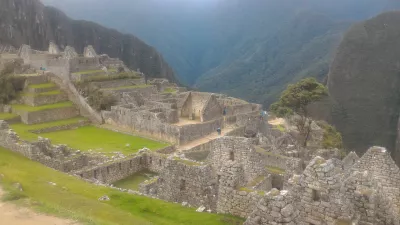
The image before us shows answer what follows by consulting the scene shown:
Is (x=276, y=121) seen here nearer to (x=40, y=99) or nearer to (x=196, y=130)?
(x=196, y=130)

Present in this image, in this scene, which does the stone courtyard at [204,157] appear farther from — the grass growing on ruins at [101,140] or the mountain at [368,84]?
the mountain at [368,84]

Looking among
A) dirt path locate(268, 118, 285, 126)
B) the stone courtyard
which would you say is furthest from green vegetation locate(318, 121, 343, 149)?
dirt path locate(268, 118, 285, 126)

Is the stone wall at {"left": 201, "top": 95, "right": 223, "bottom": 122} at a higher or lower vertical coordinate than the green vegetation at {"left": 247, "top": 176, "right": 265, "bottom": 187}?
higher

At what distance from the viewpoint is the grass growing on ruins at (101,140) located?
25.3m

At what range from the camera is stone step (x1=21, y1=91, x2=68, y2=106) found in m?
34.9

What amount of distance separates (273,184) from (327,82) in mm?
59729

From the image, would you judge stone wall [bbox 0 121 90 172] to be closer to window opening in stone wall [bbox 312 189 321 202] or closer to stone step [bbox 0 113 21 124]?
window opening in stone wall [bbox 312 189 321 202]

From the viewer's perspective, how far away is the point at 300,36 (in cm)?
9612

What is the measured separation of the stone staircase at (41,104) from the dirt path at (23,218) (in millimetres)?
24424

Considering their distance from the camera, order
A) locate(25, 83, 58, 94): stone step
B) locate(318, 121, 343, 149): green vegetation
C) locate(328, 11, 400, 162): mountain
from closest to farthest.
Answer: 1. locate(318, 121, 343, 149): green vegetation
2. locate(25, 83, 58, 94): stone step
3. locate(328, 11, 400, 162): mountain

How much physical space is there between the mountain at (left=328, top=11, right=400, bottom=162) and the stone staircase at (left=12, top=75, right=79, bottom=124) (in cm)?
3422

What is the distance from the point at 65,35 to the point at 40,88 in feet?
308

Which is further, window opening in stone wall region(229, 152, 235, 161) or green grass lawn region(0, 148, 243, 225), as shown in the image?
window opening in stone wall region(229, 152, 235, 161)

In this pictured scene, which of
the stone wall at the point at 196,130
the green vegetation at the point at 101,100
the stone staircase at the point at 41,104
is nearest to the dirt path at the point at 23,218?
the stone wall at the point at 196,130
